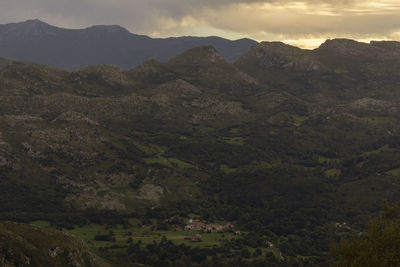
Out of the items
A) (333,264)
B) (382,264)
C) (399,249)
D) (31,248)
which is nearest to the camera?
(382,264)

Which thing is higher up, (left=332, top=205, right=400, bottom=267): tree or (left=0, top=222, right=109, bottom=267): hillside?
(left=332, top=205, right=400, bottom=267): tree

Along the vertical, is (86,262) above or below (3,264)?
below

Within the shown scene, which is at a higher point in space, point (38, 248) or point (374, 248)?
point (374, 248)

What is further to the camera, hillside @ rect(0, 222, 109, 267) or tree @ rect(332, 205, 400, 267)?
hillside @ rect(0, 222, 109, 267)

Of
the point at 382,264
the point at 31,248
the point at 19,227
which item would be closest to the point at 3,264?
the point at 31,248

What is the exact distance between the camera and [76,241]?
172m

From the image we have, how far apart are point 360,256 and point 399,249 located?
25.3 ft

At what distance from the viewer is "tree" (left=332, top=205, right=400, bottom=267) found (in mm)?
81000

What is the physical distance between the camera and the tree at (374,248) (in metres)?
81.0

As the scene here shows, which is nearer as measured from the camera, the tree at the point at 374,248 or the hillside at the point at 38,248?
the tree at the point at 374,248

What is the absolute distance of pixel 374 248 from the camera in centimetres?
8725

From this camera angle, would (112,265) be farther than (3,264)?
Yes

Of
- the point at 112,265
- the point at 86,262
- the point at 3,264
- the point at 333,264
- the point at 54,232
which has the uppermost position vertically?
the point at 333,264

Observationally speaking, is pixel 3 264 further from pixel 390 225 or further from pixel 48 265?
pixel 390 225
